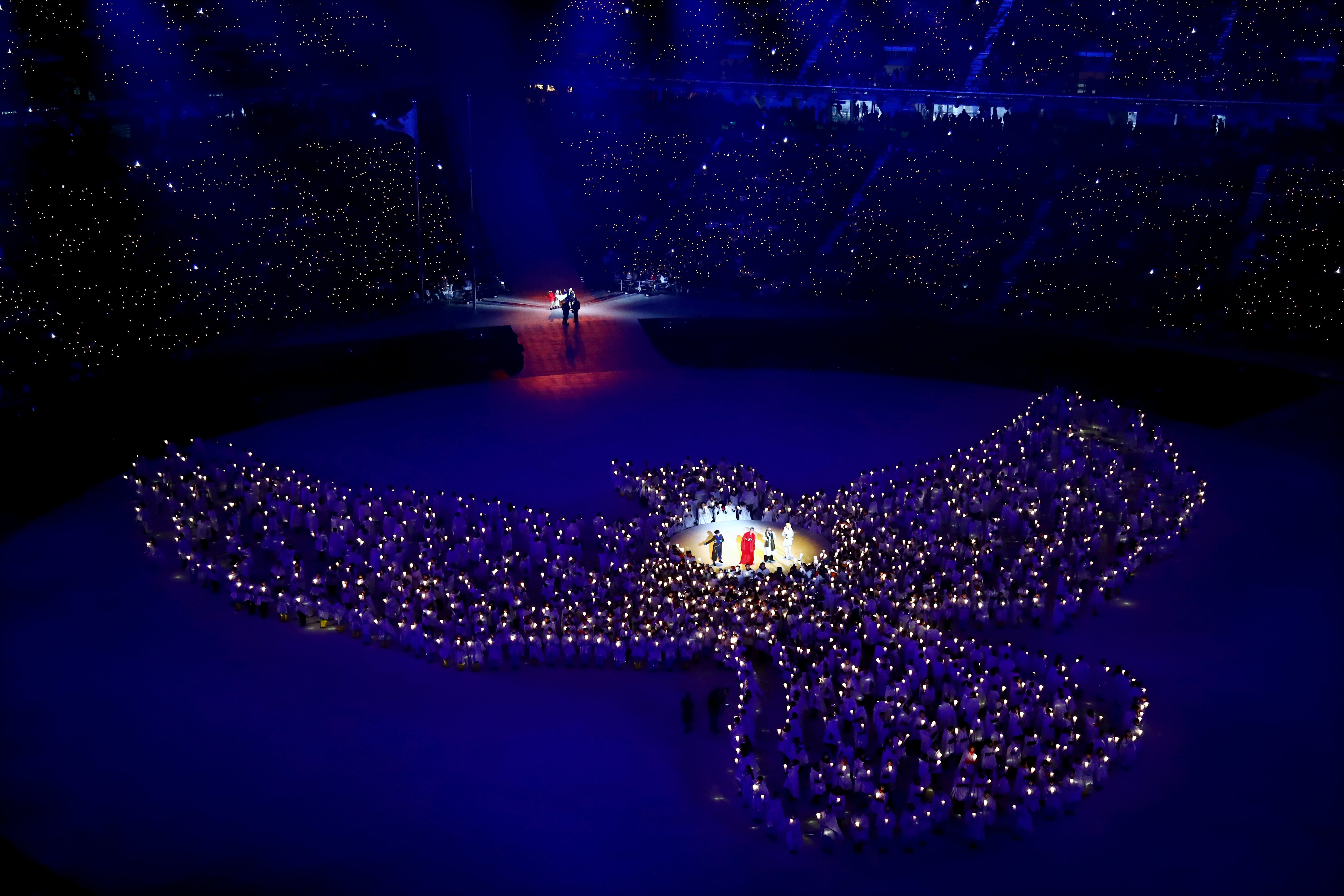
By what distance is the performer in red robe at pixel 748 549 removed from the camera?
2341 centimetres

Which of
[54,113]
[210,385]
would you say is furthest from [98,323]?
[54,113]

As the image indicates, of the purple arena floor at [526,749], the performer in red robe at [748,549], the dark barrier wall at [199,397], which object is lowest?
the purple arena floor at [526,749]

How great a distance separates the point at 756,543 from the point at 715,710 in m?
5.62

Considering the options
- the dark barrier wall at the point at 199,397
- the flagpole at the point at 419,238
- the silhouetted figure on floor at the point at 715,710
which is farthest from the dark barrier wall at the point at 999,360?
the silhouetted figure on floor at the point at 715,710

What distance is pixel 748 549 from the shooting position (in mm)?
23438

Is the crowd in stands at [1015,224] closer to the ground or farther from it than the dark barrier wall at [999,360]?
farther from it

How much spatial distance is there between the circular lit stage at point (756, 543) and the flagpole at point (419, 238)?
54.7ft

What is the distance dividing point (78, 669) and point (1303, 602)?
1988 centimetres

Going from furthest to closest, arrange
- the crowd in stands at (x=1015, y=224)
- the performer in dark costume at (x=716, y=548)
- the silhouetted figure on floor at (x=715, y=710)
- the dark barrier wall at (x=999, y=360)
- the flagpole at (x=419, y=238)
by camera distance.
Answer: the flagpole at (x=419, y=238) → the crowd in stands at (x=1015, y=224) → the dark barrier wall at (x=999, y=360) → the performer in dark costume at (x=716, y=548) → the silhouetted figure on floor at (x=715, y=710)

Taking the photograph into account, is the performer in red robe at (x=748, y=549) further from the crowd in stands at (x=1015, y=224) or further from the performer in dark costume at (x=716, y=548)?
the crowd in stands at (x=1015, y=224)

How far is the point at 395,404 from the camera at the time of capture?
108 ft

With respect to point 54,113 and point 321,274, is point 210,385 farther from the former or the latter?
point 54,113

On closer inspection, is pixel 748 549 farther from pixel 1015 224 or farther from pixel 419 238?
pixel 1015 224

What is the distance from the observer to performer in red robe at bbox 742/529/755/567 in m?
23.4
